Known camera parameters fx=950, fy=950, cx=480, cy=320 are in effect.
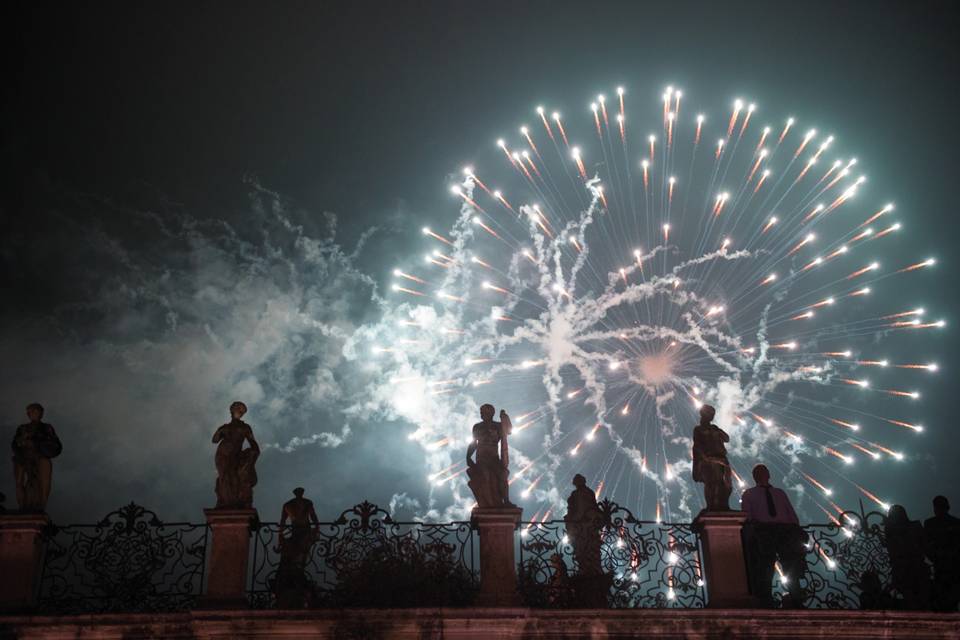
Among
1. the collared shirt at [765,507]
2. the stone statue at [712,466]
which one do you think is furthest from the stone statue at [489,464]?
the collared shirt at [765,507]

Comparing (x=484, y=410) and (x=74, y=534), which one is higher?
(x=484, y=410)

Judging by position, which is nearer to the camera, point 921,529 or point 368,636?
point 368,636

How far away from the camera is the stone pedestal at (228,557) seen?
13.2 metres

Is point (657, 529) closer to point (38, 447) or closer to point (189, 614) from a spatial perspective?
point (189, 614)

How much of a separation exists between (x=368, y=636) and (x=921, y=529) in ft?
26.4

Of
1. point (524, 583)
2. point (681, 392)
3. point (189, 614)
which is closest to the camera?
point (189, 614)

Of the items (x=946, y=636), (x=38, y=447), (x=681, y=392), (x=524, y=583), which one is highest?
(x=681, y=392)

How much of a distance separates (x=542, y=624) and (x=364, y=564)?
2.63m

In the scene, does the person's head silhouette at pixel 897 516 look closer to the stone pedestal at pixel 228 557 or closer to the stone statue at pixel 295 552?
the stone statue at pixel 295 552

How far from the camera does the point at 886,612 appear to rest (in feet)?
42.4

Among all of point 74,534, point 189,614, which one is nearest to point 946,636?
point 189,614

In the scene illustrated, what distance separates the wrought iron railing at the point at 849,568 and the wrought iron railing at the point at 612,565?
1.41m

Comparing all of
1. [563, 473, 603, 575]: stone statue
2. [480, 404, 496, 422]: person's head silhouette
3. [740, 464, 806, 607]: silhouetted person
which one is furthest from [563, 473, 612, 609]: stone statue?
[740, 464, 806, 607]: silhouetted person

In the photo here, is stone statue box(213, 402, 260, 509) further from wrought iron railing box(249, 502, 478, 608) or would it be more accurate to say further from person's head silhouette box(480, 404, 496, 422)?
person's head silhouette box(480, 404, 496, 422)
